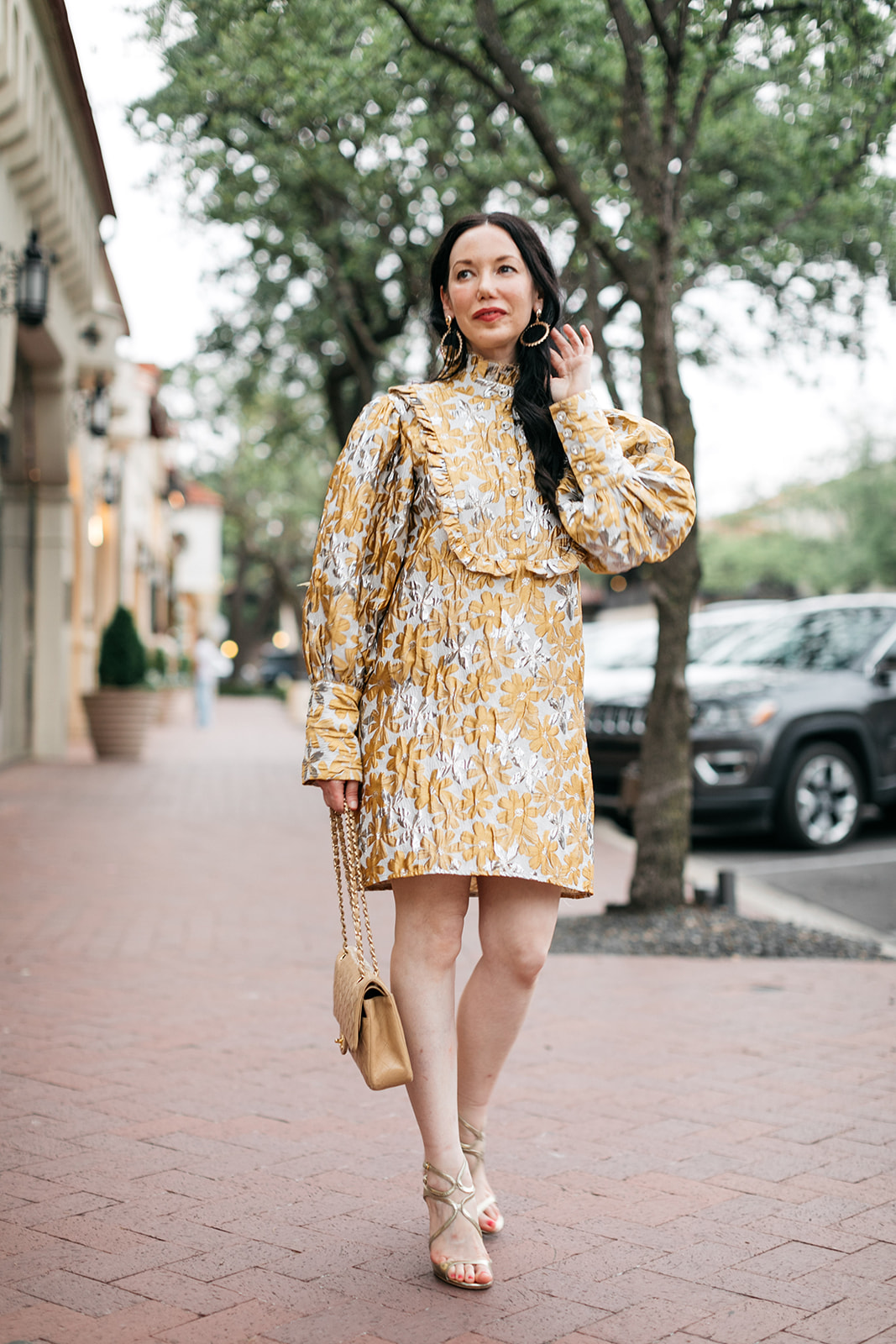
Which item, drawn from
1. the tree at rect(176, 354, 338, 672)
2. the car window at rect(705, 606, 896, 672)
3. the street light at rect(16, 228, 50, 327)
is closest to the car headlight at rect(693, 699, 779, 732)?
the car window at rect(705, 606, 896, 672)

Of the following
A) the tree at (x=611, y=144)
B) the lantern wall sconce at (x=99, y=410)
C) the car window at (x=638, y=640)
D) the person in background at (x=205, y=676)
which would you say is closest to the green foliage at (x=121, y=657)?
the lantern wall sconce at (x=99, y=410)

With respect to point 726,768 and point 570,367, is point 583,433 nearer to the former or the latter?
point 570,367

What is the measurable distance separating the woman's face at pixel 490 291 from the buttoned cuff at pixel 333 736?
80 cm

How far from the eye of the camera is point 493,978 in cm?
302

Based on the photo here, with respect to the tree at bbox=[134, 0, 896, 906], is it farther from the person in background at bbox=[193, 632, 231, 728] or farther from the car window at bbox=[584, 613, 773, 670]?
the person in background at bbox=[193, 632, 231, 728]

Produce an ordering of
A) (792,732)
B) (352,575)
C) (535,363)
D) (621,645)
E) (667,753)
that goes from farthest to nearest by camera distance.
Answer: (621,645), (792,732), (667,753), (535,363), (352,575)

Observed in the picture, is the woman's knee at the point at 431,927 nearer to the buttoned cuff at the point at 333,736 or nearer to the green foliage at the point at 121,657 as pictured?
the buttoned cuff at the point at 333,736

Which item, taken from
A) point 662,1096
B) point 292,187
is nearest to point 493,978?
point 662,1096

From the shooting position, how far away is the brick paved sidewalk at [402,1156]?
105 inches

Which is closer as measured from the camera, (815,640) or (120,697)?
(815,640)

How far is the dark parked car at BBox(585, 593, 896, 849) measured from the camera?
9656 millimetres

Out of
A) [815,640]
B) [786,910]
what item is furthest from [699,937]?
[815,640]

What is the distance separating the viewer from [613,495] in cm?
295

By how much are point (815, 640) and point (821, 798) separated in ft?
4.70
